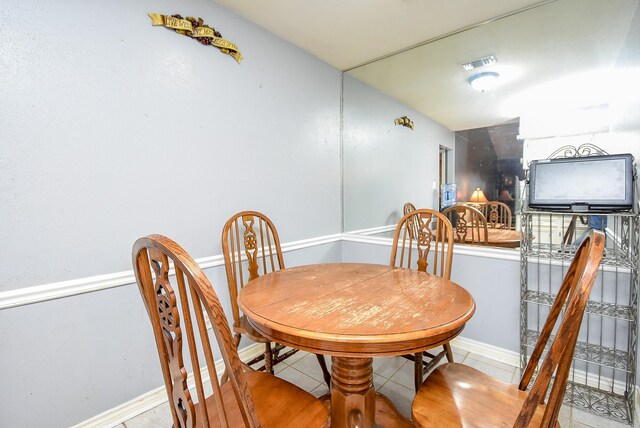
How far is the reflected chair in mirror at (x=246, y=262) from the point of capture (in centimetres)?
169

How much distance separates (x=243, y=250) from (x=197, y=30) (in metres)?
1.37

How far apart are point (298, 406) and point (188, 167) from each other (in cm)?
141

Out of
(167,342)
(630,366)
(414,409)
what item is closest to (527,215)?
(630,366)

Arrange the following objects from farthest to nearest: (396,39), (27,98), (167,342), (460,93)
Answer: (460,93)
(396,39)
(27,98)
(167,342)

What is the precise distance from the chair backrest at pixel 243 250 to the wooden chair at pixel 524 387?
1040mm

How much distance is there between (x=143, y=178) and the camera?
1651mm

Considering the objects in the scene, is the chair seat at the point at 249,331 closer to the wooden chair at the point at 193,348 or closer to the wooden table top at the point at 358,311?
the wooden table top at the point at 358,311

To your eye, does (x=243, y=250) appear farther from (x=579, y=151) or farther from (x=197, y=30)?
(x=579, y=151)

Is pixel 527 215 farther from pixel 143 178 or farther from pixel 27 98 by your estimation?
pixel 27 98

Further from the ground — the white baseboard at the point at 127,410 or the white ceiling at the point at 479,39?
the white ceiling at the point at 479,39

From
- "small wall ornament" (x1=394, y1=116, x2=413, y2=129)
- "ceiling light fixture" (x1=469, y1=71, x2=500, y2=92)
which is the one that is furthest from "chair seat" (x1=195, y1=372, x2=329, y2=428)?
"small wall ornament" (x1=394, y1=116, x2=413, y2=129)

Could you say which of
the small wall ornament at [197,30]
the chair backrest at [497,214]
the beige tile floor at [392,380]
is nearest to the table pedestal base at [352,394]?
the beige tile floor at [392,380]

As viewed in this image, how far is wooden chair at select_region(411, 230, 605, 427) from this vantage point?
68 cm

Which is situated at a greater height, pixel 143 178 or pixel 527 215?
pixel 143 178
